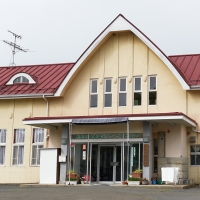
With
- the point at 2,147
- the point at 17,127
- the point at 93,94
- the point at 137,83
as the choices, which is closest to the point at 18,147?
the point at 2,147

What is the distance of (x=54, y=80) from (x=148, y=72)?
6.04 m

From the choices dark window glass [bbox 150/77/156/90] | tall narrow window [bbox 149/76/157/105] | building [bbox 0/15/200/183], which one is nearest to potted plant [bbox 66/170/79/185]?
building [bbox 0/15/200/183]

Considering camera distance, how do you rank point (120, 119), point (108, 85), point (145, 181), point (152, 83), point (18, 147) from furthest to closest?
point (18, 147), point (108, 85), point (152, 83), point (120, 119), point (145, 181)

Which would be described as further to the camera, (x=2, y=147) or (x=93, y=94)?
(x=2, y=147)

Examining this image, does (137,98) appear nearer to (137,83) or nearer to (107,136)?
(137,83)

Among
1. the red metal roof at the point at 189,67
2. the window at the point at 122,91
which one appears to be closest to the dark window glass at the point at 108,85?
the window at the point at 122,91

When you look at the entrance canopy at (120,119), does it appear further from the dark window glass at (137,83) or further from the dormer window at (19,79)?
the dormer window at (19,79)

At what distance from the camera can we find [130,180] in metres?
20.0

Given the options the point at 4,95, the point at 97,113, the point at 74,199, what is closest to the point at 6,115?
the point at 4,95

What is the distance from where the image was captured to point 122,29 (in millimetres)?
22594

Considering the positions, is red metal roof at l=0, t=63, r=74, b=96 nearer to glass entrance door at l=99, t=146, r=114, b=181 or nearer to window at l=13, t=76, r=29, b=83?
window at l=13, t=76, r=29, b=83

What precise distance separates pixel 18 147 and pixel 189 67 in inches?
423

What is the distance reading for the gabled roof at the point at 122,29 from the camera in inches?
839

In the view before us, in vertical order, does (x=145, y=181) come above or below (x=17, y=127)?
below
